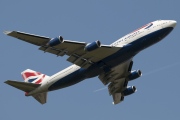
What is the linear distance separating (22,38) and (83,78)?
43.4 ft

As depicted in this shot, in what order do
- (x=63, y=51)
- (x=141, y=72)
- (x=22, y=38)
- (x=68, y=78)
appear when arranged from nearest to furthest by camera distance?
1. (x=22, y=38)
2. (x=63, y=51)
3. (x=68, y=78)
4. (x=141, y=72)

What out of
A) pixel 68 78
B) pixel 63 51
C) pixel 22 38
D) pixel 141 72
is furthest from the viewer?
pixel 141 72

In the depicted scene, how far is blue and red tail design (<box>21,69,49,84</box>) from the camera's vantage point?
7550 cm

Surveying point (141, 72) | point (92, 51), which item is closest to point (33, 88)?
point (92, 51)

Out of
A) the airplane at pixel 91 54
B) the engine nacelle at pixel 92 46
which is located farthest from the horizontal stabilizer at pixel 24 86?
the engine nacelle at pixel 92 46

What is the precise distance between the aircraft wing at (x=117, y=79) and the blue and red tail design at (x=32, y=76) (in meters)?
9.50

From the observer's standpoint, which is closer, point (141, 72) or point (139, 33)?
point (139, 33)

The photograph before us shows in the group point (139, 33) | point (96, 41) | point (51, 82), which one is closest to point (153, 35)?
point (139, 33)

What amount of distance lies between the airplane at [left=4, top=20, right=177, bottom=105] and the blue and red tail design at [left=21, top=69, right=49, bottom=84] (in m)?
0.75

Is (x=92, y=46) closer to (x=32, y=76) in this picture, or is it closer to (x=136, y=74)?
(x=136, y=74)

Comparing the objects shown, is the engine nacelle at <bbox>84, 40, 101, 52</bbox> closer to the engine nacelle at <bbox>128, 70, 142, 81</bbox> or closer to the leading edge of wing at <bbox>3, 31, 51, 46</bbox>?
the leading edge of wing at <bbox>3, 31, 51, 46</bbox>

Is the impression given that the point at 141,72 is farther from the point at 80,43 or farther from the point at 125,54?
the point at 80,43

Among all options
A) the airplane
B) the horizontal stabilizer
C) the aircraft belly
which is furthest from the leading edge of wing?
the horizontal stabilizer

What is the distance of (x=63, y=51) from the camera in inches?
2552
